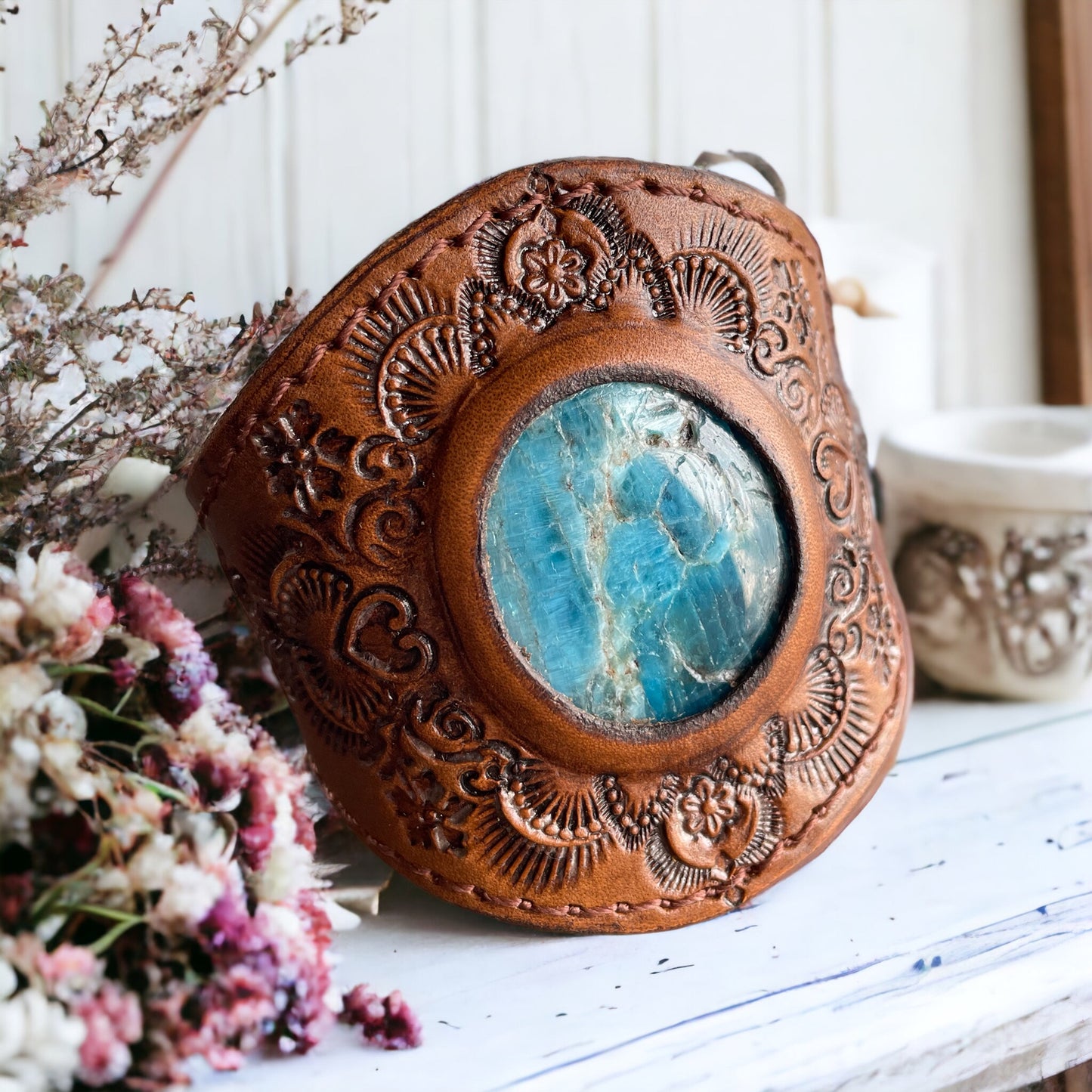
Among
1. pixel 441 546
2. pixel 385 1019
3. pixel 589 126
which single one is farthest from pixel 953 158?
pixel 385 1019

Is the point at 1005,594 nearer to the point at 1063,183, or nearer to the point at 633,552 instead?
the point at 633,552

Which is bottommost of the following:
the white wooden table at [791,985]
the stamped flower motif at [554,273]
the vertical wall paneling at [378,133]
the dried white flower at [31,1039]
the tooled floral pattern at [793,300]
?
the white wooden table at [791,985]

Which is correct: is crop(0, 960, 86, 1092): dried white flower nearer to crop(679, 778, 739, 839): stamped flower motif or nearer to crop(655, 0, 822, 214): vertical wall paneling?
crop(679, 778, 739, 839): stamped flower motif

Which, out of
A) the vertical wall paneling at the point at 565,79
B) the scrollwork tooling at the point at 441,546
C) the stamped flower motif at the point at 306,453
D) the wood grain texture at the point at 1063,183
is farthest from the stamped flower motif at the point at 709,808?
the wood grain texture at the point at 1063,183

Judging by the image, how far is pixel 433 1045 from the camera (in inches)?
19.9

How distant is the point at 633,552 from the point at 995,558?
45cm

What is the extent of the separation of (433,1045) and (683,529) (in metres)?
0.29

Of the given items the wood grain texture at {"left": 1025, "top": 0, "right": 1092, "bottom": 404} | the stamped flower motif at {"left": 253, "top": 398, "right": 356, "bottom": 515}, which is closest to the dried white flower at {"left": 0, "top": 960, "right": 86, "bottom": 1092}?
the stamped flower motif at {"left": 253, "top": 398, "right": 356, "bottom": 515}

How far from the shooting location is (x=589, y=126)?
3.05 ft

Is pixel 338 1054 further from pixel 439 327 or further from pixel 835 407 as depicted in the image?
pixel 835 407

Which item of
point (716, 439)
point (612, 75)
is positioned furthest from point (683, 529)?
point (612, 75)

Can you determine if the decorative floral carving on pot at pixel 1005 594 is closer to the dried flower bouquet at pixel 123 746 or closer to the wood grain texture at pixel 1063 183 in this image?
the wood grain texture at pixel 1063 183

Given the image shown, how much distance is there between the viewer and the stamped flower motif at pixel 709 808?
2.03ft

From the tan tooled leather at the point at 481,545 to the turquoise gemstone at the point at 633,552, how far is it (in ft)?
0.04
